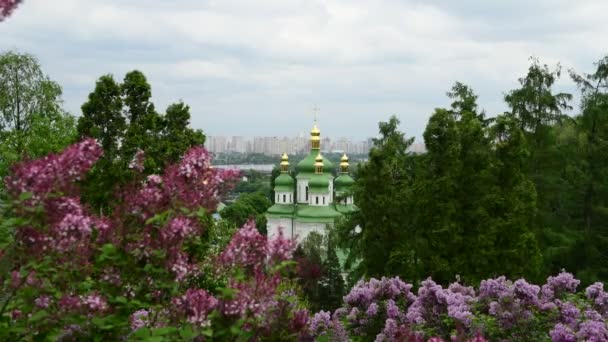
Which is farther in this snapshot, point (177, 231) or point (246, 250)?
point (246, 250)

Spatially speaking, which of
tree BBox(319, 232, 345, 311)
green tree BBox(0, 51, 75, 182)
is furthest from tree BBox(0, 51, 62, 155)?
tree BBox(319, 232, 345, 311)

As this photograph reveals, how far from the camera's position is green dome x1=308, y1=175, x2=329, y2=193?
59312mm

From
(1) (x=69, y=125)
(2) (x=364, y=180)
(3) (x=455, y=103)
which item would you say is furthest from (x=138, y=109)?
(1) (x=69, y=125)

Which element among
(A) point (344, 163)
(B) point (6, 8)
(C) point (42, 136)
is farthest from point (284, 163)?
(B) point (6, 8)

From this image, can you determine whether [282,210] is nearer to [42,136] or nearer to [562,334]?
[42,136]

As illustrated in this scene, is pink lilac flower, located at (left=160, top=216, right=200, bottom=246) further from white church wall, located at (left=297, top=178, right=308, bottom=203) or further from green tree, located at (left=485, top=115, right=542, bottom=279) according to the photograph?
white church wall, located at (left=297, top=178, right=308, bottom=203)

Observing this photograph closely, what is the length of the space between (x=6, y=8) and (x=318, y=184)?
181 feet

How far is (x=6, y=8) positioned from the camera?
13.5 feet

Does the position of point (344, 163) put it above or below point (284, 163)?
above

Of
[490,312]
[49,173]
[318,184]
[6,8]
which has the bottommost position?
[318,184]

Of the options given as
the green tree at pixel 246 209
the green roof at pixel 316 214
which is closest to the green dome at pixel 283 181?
the green roof at pixel 316 214

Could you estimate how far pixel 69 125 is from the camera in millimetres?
34562

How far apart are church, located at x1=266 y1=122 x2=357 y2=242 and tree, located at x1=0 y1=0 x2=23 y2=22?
53065mm

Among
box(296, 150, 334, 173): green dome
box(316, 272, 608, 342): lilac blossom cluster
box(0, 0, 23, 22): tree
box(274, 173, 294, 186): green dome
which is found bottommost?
box(274, 173, 294, 186): green dome
